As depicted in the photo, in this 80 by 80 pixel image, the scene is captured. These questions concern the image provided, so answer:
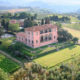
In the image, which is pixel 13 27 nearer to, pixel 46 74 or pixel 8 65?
pixel 8 65

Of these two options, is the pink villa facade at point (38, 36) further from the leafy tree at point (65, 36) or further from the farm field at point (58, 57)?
the farm field at point (58, 57)

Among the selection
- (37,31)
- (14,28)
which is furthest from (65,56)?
(14,28)

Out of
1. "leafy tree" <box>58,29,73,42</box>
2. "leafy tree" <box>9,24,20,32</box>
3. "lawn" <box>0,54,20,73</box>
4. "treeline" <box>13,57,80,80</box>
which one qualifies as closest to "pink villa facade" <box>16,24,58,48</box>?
"leafy tree" <box>58,29,73,42</box>

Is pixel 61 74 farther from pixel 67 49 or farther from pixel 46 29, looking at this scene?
pixel 46 29

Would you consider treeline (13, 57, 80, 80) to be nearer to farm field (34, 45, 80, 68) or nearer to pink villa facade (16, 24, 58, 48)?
farm field (34, 45, 80, 68)

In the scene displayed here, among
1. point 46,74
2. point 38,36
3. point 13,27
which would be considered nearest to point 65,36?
point 38,36

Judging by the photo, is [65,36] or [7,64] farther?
[65,36]
